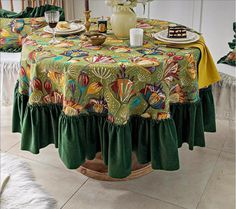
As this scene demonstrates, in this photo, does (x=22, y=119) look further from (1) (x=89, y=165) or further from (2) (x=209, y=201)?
(2) (x=209, y=201)

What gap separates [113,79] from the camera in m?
1.55

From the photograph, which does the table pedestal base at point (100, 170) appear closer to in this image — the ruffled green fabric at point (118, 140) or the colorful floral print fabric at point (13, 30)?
the ruffled green fabric at point (118, 140)

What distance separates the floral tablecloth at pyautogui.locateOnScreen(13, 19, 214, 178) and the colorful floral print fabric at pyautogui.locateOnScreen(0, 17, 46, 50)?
983 mm

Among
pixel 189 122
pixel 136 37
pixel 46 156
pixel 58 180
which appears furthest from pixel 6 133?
pixel 189 122

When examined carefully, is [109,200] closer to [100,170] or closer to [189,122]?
[100,170]

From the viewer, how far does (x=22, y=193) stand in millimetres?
1699

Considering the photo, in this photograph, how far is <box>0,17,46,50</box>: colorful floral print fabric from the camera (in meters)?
2.72

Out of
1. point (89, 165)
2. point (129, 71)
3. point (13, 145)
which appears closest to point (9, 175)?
point (89, 165)

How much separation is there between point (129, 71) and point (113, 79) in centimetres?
8

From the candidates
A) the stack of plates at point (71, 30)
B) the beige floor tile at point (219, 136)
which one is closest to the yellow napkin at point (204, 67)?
the stack of plates at point (71, 30)

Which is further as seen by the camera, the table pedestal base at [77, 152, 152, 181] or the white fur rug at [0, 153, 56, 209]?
A: the table pedestal base at [77, 152, 152, 181]

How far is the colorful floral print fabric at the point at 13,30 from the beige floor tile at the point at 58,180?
1000 millimetres

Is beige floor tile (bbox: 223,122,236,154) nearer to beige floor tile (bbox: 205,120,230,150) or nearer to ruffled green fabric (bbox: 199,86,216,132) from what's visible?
beige floor tile (bbox: 205,120,230,150)

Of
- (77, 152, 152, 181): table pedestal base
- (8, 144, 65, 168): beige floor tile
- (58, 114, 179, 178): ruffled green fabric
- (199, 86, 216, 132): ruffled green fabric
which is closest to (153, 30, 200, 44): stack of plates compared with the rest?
(199, 86, 216, 132): ruffled green fabric
